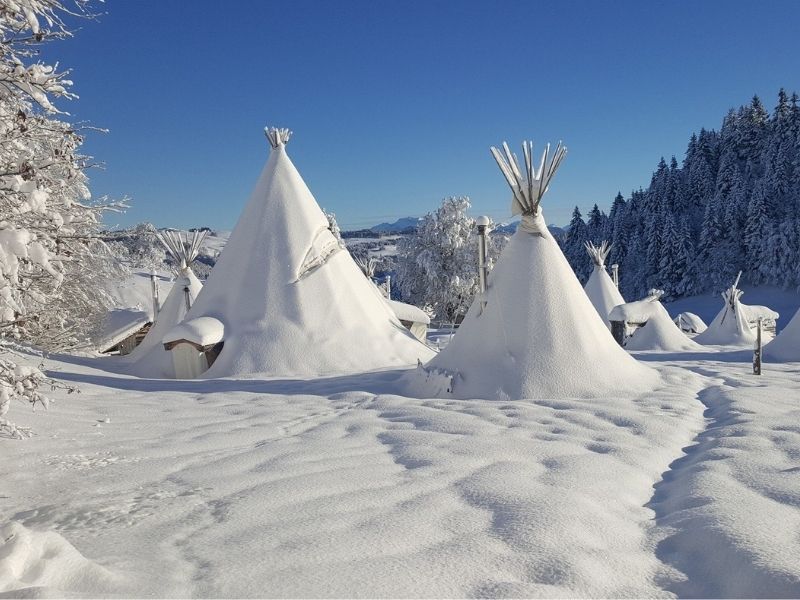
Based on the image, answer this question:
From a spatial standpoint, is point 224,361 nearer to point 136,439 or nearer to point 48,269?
point 136,439

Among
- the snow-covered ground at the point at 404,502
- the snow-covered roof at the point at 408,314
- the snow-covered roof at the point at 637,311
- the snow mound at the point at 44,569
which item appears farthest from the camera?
the snow-covered roof at the point at 637,311

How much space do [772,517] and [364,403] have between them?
13.8 feet

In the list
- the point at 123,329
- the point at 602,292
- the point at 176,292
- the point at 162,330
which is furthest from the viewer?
the point at 602,292

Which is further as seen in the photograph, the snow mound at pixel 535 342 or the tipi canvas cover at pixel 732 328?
the tipi canvas cover at pixel 732 328

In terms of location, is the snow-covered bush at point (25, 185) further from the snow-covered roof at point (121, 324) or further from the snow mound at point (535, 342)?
the snow-covered roof at point (121, 324)

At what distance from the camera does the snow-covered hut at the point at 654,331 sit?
1620 centimetres

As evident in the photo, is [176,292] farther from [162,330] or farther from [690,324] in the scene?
[690,324]

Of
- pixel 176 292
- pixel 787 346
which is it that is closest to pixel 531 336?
pixel 787 346

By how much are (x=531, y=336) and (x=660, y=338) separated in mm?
11422

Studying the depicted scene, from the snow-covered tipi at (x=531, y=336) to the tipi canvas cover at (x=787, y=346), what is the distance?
664 centimetres

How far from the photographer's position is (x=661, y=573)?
7.45 ft

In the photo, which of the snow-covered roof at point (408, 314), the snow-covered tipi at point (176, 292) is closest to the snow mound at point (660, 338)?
the snow-covered roof at point (408, 314)

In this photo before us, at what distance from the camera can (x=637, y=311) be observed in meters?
18.5

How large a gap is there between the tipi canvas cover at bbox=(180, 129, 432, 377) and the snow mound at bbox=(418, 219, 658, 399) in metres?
2.56
